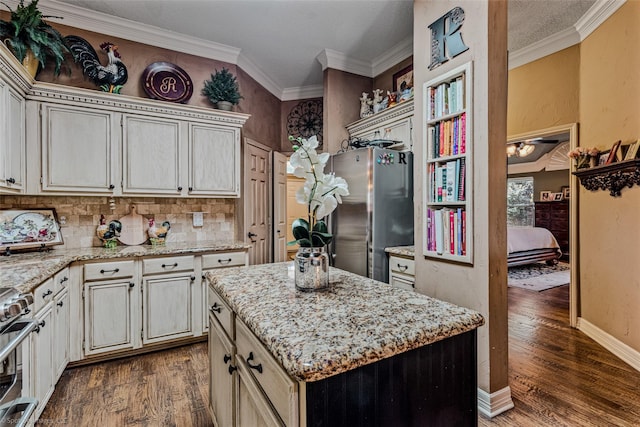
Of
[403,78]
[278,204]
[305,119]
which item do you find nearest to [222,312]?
[278,204]

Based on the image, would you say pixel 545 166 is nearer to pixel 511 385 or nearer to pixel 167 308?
pixel 511 385

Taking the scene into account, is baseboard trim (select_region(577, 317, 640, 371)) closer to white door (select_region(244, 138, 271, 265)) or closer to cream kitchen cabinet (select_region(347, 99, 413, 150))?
cream kitchen cabinet (select_region(347, 99, 413, 150))

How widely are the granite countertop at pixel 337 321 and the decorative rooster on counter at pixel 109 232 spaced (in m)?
1.97

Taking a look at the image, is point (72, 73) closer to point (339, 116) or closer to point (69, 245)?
→ point (69, 245)

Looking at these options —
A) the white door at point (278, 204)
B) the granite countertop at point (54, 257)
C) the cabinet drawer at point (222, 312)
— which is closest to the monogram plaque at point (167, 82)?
the white door at point (278, 204)

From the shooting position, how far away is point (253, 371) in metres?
1.01

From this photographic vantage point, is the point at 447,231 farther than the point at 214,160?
No

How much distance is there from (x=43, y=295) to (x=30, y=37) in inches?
Answer: 76.8

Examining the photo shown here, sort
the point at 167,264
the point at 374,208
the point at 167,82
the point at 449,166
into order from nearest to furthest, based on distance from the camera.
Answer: the point at 449,166 < the point at 167,264 < the point at 374,208 < the point at 167,82

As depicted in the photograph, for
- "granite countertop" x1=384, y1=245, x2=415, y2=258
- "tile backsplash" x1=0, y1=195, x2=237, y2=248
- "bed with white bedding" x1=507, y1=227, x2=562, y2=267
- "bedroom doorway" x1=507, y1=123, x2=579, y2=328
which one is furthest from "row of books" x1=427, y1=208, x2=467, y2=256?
"bedroom doorway" x1=507, y1=123, x2=579, y2=328

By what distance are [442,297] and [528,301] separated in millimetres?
2770

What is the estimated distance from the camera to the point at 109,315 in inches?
97.5

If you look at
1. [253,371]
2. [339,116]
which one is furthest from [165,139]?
[253,371]

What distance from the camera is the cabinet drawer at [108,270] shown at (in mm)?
2402
